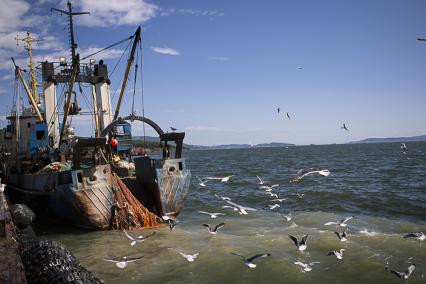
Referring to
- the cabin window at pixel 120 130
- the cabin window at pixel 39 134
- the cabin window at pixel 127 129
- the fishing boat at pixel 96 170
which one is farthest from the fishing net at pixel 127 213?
the cabin window at pixel 39 134

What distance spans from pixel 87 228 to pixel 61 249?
21.9 ft

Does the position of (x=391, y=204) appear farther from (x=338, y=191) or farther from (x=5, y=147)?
(x=5, y=147)

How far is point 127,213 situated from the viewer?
50.4 feet

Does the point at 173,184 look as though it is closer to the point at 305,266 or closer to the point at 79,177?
the point at 79,177

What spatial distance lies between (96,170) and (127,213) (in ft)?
6.68

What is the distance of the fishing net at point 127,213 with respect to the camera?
49.9ft

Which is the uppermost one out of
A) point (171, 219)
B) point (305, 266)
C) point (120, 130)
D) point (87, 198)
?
point (120, 130)

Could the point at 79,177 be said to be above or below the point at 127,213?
above

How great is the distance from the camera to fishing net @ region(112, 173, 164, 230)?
15.2 meters

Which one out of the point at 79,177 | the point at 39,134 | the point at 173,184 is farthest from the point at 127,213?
the point at 39,134

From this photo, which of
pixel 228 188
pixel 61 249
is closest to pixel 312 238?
pixel 61 249

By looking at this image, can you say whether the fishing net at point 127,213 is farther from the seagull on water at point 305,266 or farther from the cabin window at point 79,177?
the seagull on water at point 305,266

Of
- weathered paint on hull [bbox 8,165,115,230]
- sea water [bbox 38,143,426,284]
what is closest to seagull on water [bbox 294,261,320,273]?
sea water [bbox 38,143,426,284]

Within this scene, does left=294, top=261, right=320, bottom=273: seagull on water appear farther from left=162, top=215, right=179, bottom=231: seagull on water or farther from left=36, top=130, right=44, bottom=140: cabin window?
left=36, top=130, right=44, bottom=140: cabin window
